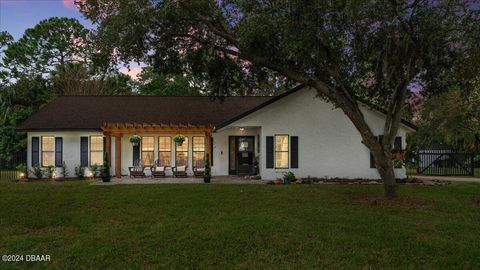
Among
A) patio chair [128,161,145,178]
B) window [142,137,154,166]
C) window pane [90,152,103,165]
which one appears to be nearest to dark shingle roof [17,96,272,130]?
window [142,137,154,166]

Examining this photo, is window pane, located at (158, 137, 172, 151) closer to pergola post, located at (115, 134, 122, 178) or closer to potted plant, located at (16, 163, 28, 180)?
pergola post, located at (115, 134, 122, 178)

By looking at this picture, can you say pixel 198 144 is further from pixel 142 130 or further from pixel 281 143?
pixel 281 143

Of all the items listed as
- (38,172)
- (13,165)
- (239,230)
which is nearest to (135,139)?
(38,172)

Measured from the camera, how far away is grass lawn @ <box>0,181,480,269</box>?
6.26m

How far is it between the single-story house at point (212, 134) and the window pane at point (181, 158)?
5 cm

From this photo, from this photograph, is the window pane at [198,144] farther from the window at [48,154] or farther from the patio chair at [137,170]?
the window at [48,154]

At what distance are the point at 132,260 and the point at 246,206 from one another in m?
4.69

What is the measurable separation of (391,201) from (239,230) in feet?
18.3

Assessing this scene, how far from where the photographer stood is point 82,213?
9.66m

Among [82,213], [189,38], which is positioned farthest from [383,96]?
[82,213]

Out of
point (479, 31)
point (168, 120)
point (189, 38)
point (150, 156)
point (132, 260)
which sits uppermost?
point (189, 38)

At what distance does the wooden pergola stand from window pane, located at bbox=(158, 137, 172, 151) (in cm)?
105

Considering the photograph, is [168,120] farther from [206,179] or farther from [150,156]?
[206,179]

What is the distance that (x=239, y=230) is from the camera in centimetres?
782
